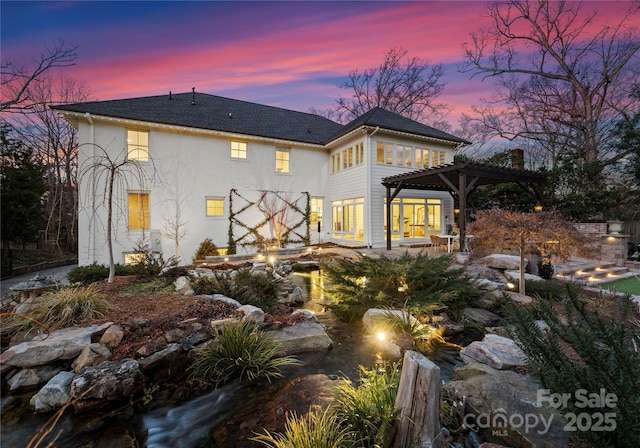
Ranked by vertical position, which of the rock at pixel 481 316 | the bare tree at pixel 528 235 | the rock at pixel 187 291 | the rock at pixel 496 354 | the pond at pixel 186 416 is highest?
the bare tree at pixel 528 235

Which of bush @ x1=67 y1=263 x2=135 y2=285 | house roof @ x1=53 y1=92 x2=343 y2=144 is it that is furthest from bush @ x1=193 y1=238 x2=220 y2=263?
house roof @ x1=53 y1=92 x2=343 y2=144

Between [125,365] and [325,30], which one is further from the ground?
[325,30]

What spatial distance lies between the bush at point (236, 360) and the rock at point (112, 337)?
1060mm

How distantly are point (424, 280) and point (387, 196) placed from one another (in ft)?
25.3

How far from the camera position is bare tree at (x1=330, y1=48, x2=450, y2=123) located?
2122 cm

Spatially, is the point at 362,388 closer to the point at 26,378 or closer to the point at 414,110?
the point at 26,378

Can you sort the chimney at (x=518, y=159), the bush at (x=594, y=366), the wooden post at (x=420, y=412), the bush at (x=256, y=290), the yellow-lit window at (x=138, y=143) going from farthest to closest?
the chimney at (x=518, y=159) < the yellow-lit window at (x=138, y=143) < the bush at (x=256, y=290) < the wooden post at (x=420, y=412) < the bush at (x=594, y=366)

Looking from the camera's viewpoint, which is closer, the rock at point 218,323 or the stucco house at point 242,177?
the rock at point 218,323

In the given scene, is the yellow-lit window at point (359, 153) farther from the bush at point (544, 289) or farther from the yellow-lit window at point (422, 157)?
the bush at point (544, 289)

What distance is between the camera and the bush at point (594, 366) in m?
1.45

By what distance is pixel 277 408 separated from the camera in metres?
2.75

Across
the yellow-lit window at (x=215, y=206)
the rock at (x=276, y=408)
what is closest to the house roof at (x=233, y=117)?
the yellow-lit window at (x=215, y=206)

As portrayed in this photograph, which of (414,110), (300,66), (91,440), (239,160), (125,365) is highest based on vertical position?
(414,110)

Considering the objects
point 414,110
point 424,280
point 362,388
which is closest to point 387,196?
point 424,280
